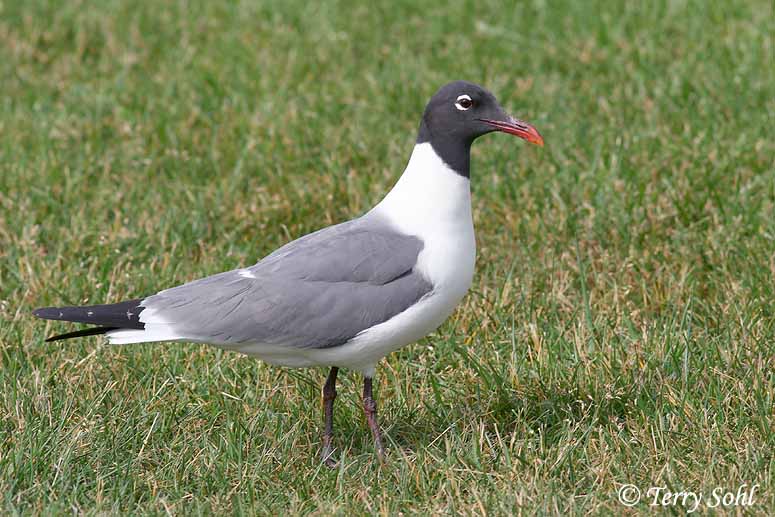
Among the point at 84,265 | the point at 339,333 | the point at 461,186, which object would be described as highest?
the point at 461,186

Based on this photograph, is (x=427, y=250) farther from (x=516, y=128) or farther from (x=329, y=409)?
(x=329, y=409)

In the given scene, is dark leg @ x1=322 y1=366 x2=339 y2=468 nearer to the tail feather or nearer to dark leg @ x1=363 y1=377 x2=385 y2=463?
dark leg @ x1=363 y1=377 x2=385 y2=463

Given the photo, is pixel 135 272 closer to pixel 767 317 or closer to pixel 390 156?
pixel 390 156

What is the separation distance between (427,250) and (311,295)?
0.46 m

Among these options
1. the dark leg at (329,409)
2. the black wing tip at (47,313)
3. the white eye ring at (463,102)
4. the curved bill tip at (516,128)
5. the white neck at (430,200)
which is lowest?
the dark leg at (329,409)

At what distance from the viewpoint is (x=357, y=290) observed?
4371 mm

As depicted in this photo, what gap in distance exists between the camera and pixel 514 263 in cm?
582

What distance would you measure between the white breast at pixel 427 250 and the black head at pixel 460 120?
2.0 inches

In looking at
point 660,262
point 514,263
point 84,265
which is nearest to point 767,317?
point 660,262

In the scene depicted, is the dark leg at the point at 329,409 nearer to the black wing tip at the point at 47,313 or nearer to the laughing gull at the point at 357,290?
the laughing gull at the point at 357,290

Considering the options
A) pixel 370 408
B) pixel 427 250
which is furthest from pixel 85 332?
pixel 427 250

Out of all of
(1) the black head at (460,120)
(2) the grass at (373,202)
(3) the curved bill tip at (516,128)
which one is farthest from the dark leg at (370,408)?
(3) the curved bill tip at (516,128)

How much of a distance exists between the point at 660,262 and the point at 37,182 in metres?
3.43

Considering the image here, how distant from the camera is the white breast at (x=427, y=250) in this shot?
4.33 m
